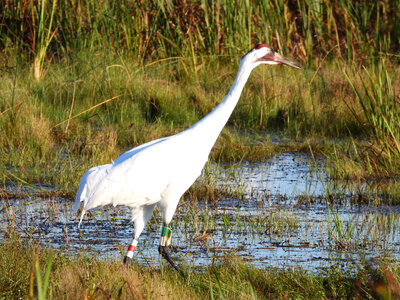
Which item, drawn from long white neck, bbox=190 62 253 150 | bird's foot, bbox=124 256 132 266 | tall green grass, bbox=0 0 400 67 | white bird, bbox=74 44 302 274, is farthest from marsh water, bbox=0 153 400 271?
tall green grass, bbox=0 0 400 67

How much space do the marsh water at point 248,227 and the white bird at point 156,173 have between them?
1.42 feet

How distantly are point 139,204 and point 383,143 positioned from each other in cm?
291

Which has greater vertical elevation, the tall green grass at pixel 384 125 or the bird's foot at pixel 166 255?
the tall green grass at pixel 384 125

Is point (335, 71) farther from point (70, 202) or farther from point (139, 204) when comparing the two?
point (139, 204)

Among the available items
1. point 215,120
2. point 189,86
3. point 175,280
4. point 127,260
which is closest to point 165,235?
point 127,260

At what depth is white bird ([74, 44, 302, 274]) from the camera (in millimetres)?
4367

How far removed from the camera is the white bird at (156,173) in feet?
14.3

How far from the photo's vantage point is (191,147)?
445 cm

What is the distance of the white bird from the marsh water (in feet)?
1.42

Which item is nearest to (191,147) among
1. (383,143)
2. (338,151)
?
(383,143)

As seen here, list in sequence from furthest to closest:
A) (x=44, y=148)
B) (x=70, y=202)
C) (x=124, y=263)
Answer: (x=44, y=148) < (x=70, y=202) < (x=124, y=263)

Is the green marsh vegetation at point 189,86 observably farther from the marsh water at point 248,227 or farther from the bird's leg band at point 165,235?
the bird's leg band at point 165,235

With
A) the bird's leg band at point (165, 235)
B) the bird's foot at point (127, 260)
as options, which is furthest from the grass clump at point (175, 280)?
the bird's leg band at point (165, 235)

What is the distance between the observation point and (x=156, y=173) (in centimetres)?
439
